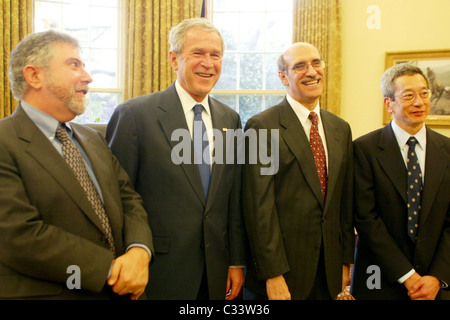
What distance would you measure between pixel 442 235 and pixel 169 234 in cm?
145

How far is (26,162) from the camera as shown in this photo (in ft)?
4.62

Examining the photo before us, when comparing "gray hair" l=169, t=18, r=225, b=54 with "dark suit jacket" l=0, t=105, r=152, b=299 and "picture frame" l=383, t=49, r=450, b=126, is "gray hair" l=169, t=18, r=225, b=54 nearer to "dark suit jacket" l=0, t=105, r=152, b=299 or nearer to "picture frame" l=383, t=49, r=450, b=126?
"dark suit jacket" l=0, t=105, r=152, b=299

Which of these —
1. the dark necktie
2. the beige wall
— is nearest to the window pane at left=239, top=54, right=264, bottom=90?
the beige wall

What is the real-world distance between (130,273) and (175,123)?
0.76 meters

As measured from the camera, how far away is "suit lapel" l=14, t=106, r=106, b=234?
4.75 ft

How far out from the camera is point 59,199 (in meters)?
1.45

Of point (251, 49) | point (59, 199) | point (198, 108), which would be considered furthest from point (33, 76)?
point (251, 49)

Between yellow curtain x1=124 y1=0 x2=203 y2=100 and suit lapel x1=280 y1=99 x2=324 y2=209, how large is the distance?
3.85 meters

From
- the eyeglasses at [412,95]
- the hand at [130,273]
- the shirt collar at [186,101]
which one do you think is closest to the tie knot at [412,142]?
the eyeglasses at [412,95]

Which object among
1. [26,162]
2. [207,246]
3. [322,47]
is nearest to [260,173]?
[207,246]

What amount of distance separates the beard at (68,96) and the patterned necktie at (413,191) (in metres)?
1.70

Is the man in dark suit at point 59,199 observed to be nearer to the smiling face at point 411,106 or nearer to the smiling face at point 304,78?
the smiling face at point 304,78

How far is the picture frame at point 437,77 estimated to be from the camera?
5457 millimetres

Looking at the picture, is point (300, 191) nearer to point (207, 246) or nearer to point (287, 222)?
point (287, 222)
